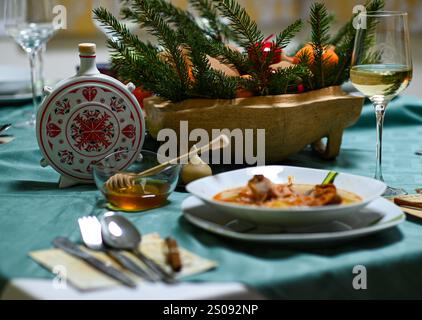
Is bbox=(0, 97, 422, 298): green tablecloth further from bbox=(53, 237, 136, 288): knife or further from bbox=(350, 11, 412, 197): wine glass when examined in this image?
bbox=(350, 11, 412, 197): wine glass

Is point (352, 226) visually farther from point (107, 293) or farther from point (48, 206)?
point (48, 206)

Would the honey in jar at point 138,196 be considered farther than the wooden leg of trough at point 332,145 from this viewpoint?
No

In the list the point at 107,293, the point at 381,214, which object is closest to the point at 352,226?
the point at 381,214

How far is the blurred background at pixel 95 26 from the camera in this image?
13.2 feet

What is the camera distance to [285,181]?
957 millimetres

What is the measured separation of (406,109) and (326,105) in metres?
0.44

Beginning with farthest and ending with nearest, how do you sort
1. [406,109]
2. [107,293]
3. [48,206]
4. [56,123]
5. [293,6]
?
→ [293,6], [406,109], [56,123], [48,206], [107,293]

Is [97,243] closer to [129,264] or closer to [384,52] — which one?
[129,264]

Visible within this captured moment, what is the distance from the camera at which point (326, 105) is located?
3.91ft

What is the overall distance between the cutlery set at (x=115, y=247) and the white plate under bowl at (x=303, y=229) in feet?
0.28

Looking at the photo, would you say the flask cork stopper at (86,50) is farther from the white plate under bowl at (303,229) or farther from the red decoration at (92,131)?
the white plate under bowl at (303,229)

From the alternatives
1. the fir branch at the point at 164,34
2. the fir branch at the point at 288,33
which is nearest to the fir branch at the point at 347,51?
the fir branch at the point at 288,33

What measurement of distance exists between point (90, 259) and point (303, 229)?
25cm

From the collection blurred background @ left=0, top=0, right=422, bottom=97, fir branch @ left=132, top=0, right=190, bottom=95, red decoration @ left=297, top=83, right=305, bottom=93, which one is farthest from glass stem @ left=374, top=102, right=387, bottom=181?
blurred background @ left=0, top=0, right=422, bottom=97
